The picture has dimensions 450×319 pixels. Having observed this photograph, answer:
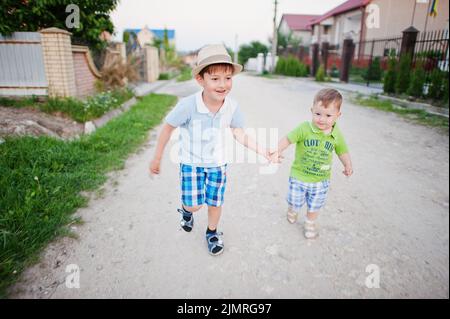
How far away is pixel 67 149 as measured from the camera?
12.8ft

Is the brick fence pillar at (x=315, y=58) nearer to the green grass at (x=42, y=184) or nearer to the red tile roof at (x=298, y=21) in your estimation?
the green grass at (x=42, y=184)


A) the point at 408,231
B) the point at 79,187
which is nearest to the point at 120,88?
the point at 79,187

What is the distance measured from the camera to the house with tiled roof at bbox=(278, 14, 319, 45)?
43.9 meters

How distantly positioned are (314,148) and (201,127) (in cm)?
90

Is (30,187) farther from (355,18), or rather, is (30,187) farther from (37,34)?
(355,18)

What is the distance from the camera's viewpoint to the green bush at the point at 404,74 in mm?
9914

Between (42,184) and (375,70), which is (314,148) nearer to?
(42,184)

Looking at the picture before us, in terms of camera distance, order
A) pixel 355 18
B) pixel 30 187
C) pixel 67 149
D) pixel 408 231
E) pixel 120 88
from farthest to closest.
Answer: pixel 355 18 < pixel 120 88 < pixel 67 149 < pixel 30 187 < pixel 408 231

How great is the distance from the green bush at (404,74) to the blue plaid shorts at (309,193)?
31.6 feet

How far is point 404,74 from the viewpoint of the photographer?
9.99 m

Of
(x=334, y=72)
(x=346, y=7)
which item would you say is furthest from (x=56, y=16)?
(x=346, y=7)

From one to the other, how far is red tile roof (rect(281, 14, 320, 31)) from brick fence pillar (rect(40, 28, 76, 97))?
4351 cm

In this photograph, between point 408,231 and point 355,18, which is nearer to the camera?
point 408,231
